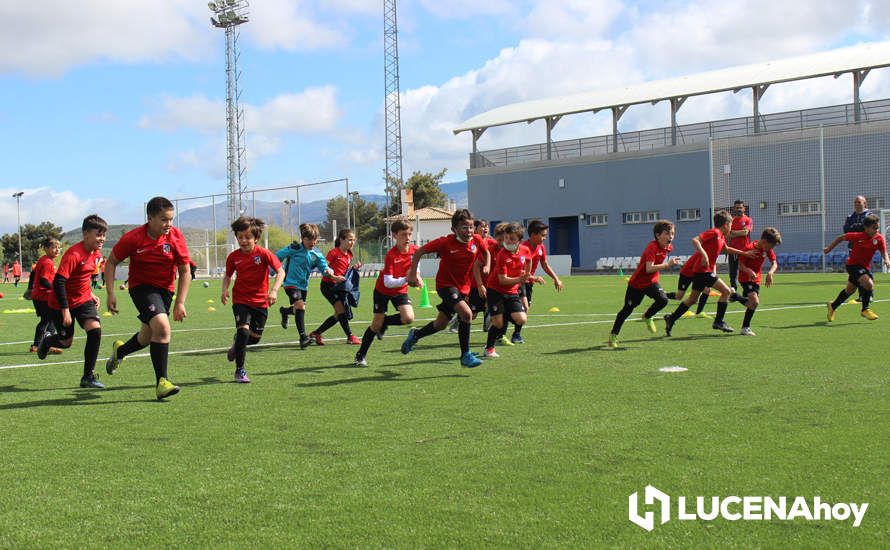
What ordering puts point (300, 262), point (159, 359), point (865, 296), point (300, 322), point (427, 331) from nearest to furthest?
point (159, 359), point (427, 331), point (300, 322), point (300, 262), point (865, 296)

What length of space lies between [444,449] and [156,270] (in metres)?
3.87

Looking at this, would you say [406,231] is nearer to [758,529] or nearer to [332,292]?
[332,292]

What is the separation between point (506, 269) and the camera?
10.8m

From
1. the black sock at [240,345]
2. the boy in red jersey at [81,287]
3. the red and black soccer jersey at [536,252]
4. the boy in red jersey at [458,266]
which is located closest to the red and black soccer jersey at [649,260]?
the red and black soccer jersey at [536,252]

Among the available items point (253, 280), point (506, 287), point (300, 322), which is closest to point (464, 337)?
point (506, 287)

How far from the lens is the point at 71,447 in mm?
5965

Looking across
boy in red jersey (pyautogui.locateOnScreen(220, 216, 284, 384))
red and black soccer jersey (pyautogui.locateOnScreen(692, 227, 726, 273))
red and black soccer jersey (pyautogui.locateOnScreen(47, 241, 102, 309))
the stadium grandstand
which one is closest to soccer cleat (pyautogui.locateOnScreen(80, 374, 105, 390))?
red and black soccer jersey (pyautogui.locateOnScreen(47, 241, 102, 309))

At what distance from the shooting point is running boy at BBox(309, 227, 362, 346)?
43.0 feet

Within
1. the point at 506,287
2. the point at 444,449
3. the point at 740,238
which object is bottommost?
the point at 444,449

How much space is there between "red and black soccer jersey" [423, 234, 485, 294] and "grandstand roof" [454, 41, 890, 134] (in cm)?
3776

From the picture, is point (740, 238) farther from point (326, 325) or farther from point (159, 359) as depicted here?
point (159, 359)

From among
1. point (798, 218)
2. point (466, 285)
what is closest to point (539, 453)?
point (466, 285)

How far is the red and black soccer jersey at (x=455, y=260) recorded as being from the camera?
32.8ft

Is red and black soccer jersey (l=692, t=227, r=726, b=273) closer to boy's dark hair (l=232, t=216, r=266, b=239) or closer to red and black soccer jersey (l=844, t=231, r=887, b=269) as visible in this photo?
red and black soccer jersey (l=844, t=231, r=887, b=269)
